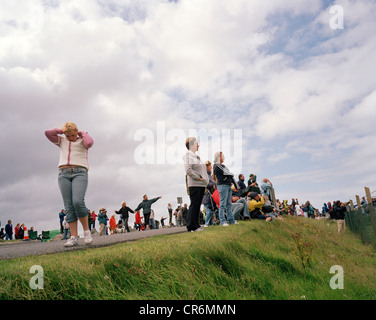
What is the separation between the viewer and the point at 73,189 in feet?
17.2

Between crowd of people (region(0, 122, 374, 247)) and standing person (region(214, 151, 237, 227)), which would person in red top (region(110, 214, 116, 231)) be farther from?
standing person (region(214, 151, 237, 227))

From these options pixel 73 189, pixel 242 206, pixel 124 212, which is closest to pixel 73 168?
pixel 73 189

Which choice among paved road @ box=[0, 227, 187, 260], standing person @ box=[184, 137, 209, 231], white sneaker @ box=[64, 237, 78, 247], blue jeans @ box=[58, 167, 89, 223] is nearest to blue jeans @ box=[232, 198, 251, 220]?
standing person @ box=[184, 137, 209, 231]

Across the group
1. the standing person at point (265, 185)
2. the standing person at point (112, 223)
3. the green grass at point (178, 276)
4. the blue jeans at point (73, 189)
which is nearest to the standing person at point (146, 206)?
the standing person at point (112, 223)

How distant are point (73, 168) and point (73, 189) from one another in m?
0.37

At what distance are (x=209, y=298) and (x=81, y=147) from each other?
3596 millimetres

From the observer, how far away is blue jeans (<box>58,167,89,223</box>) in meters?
5.22

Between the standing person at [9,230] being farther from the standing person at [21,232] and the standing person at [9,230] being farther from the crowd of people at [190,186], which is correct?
the crowd of people at [190,186]

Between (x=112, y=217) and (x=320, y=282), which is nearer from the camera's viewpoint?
(x=320, y=282)
